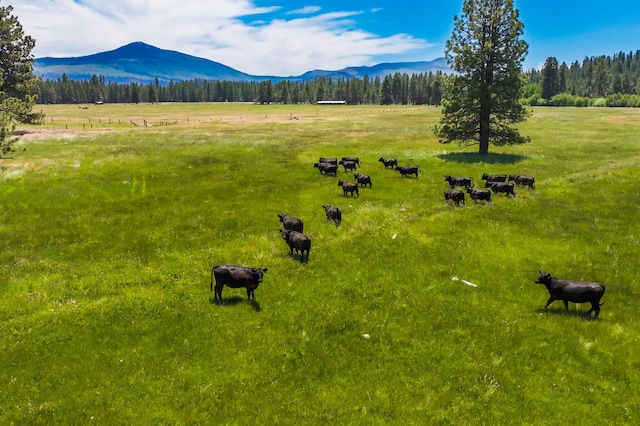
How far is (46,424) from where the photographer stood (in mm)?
9953

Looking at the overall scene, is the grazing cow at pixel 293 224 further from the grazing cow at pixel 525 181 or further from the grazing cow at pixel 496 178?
the grazing cow at pixel 525 181

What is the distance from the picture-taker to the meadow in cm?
1080

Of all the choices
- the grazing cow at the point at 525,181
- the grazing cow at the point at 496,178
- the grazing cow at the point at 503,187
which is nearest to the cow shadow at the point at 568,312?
the grazing cow at the point at 503,187

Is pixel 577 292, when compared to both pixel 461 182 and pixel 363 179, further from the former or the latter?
pixel 363 179

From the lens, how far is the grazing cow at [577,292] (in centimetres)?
1440

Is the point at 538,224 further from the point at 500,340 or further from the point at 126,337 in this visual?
the point at 126,337

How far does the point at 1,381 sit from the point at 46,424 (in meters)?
2.87

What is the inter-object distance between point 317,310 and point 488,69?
44587mm

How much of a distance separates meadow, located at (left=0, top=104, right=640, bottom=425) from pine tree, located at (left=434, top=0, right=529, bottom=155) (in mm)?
16991

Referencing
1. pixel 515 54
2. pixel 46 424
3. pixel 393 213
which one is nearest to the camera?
pixel 46 424

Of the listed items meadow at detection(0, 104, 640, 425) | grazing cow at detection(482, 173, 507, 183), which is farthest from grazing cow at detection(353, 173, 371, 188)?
grazing cow at detection(482, 173, 507, 183)

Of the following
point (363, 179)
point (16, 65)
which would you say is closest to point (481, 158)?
point (363, 179)

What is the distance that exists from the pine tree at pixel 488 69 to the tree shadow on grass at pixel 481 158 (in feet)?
5.63

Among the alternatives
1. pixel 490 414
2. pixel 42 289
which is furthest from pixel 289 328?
pixel 42 289
